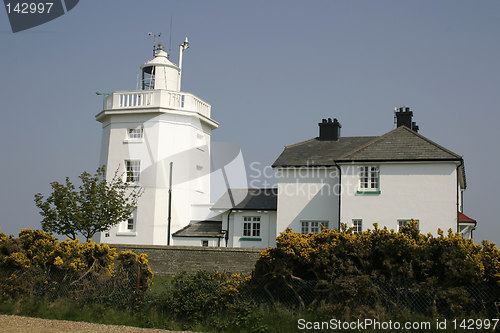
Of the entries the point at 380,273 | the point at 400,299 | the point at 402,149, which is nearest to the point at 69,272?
the point at 380,273

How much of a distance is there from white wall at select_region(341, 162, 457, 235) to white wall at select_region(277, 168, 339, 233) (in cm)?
199

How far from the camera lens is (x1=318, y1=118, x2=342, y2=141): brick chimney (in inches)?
1170

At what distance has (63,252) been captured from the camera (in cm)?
1427

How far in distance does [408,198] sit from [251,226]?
27.8ft

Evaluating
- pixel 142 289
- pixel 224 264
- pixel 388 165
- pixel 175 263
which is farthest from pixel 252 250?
pixel 142 289

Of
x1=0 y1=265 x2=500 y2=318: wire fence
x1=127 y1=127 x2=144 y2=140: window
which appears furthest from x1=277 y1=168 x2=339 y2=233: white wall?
x1=0 y1=265 x2=500 y2=318: wire fence

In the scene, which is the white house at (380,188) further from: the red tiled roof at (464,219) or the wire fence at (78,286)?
the wire fence at (78,286)

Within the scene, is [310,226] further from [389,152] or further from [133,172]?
[133,172]

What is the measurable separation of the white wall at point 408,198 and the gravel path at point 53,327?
46.0 feet

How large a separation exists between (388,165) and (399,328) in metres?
13.8

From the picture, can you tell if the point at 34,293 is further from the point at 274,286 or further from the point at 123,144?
the point at 123,144

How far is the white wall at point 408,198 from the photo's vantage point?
2320cm

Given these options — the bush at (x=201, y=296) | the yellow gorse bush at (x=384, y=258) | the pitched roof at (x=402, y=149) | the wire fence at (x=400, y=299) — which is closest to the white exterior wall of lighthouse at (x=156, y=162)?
the pitched roof at (x=402, y=149)

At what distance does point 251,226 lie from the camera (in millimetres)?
28375
